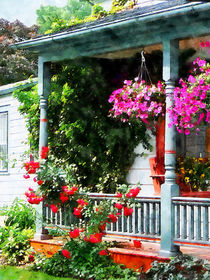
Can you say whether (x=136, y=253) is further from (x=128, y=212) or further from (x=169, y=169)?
(x=169, y=169)

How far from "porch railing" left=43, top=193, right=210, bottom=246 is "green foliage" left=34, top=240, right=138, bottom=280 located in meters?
0.47

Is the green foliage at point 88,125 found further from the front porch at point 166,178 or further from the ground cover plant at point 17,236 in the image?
the front porch at point 166,178

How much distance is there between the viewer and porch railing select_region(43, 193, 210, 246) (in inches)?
288

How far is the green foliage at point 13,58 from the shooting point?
995 inches

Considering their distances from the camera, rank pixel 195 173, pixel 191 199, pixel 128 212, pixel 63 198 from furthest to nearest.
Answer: pixel 195 173 → pixel 63 198 → pixel 128 212 → pixel 191 199

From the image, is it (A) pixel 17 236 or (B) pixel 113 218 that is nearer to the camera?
(B) pixel 113 218

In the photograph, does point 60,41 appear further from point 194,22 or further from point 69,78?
point 194,22

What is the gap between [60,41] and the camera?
934cm

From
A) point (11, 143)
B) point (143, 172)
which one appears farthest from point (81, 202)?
point (11, 143)

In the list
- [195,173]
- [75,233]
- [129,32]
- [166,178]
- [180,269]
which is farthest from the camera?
[195,173]

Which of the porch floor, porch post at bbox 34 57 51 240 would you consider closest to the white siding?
porch post at bbox 34 57 51 240

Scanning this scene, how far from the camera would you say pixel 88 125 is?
10.6m

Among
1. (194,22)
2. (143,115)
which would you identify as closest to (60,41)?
(143,115)

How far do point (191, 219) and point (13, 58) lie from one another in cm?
1961
